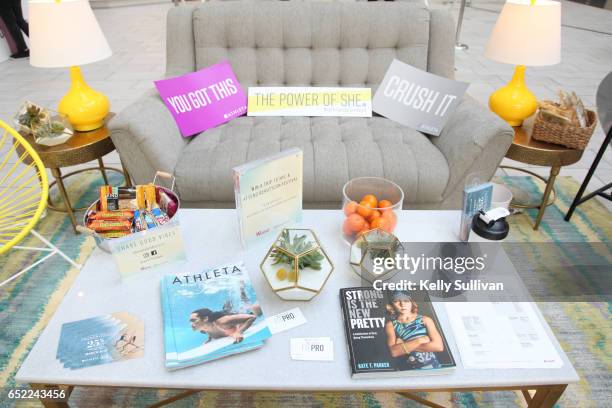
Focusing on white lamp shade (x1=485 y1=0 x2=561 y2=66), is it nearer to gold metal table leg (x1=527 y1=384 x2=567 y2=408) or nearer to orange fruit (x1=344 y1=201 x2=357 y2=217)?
orange fruit (x1=344 y1=201 x2=357 y2=217)

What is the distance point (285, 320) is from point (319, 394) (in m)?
0.37

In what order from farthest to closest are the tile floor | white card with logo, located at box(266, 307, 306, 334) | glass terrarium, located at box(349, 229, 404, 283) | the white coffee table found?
the tile floor < glass terrarium, located at box(349, 229, 404, 283) < white card with logo, located at box(266, 307, 306, 334) < the white coffee table

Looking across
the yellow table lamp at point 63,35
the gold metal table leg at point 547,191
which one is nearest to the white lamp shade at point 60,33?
the yellow table lamp at point 63,35

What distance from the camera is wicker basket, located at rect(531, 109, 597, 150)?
5.34 feet

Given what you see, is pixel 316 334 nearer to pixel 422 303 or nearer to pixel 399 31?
pixel 422 303

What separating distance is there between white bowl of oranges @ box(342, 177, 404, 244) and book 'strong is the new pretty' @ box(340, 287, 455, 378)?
19 centimetres

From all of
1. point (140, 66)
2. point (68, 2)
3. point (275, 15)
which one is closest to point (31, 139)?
point (68, 2)

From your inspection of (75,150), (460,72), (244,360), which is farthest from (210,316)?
(460,72)

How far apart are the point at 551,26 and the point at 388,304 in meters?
1.41

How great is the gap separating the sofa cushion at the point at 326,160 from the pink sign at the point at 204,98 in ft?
0.30

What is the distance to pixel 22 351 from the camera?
137cm

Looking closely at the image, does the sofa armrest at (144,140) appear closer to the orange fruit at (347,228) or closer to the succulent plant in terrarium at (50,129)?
the succulent plant in terrarium at (50,129)

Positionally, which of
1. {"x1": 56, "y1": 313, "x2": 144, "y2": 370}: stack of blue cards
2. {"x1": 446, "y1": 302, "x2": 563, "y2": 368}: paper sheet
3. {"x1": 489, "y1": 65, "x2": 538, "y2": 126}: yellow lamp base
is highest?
{"x1": 489, "y1": 65, "x2": 538, "y2": 126}: yellow lamp base

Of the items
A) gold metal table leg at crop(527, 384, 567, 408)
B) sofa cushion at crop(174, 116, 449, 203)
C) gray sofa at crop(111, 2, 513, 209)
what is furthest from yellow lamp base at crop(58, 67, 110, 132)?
gold metal table leg at crop(527, 384, 567, 408)
